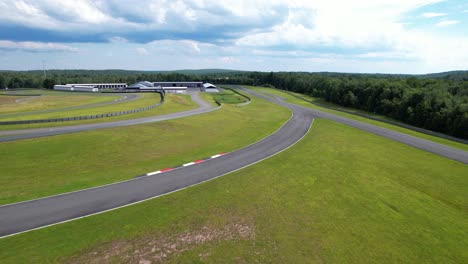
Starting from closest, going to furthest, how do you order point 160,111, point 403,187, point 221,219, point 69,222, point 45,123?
point 69,222 → point 221,219 → point 403,187 → point 45,123 → point 160,111

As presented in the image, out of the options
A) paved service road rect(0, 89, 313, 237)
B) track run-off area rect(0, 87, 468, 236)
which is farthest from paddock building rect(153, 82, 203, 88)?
paved service road rect(0, 89, 313, 237)

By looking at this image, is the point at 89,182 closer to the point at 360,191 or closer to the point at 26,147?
the point at 26,147

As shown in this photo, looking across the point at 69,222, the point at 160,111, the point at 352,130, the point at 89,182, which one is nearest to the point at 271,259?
the point at 69,222

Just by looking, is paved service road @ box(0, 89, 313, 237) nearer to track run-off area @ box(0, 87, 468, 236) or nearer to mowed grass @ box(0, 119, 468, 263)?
track run-off area @ box(0, 87, 468, 236)

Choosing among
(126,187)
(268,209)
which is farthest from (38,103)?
(268,209)

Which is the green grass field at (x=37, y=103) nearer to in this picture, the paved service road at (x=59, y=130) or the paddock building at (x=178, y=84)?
the paved service road at (x=59, y=130)

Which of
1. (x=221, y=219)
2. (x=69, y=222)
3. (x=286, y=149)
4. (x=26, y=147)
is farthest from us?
(x=286, y=149)
